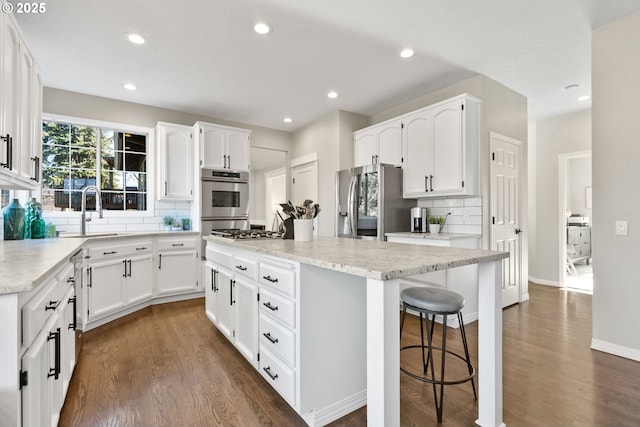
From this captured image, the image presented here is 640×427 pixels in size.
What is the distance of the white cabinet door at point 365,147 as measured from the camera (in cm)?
420

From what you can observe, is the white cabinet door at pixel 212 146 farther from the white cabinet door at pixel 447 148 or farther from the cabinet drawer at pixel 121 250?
the white cabinet door at pixel 447 148

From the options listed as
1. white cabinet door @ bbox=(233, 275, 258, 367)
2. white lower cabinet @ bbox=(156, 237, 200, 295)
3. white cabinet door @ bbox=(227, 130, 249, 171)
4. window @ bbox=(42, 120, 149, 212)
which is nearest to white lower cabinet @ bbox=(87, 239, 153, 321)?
white lower cabinet @ bbox=(156, 237, 200, 295)

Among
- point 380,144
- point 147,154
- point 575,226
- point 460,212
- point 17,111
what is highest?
point 380,144

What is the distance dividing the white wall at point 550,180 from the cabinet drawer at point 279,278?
190 inches

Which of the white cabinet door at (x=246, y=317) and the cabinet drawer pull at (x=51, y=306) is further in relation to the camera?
the white cabinet door at (x=246, y=317)

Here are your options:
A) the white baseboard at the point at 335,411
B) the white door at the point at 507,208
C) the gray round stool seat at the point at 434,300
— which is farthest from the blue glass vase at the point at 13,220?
the white door at the point at 507,208

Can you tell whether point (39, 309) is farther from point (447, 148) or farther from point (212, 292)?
point (447, 148)

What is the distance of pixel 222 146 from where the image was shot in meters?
4.37

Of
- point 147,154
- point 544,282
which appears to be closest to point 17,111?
point 147,154

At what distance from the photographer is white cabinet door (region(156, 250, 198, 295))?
3816 millimetres

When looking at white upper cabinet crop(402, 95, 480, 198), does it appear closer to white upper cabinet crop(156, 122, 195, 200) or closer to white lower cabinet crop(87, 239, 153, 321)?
white upper cabinet crop(156, 122, 195, 200)

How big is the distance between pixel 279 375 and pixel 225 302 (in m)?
1.00

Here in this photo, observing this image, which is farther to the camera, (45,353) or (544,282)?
(544,282)

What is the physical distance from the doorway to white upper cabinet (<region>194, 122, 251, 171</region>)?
488 cm
